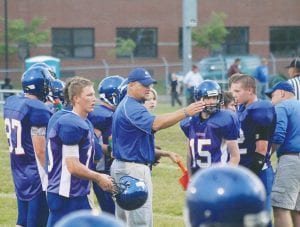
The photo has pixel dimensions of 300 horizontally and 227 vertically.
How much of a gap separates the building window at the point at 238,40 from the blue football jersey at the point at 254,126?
117 ft

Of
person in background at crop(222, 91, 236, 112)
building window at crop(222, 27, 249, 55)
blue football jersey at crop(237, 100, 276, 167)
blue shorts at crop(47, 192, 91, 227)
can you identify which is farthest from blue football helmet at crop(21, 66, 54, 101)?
building window at crop(222, 27, 249, 55)

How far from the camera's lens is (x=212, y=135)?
307 inches

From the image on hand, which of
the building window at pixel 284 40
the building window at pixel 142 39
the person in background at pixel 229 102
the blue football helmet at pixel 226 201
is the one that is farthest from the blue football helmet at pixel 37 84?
the building window at pixel 284 40

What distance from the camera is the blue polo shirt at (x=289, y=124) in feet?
27.9

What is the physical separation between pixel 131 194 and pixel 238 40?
1471 inches

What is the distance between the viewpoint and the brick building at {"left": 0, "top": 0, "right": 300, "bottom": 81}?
40.2 meters

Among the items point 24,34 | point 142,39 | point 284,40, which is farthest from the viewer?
point 284,40

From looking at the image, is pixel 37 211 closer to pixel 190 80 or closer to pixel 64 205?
pixel 64 205

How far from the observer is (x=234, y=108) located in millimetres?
8305

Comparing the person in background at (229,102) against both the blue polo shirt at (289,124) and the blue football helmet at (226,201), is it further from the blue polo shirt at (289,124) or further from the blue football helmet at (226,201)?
the blue football helmet at (226,201)

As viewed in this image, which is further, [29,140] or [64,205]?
[29,140]

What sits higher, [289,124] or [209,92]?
[209,92]

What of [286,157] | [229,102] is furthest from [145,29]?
[229,102]

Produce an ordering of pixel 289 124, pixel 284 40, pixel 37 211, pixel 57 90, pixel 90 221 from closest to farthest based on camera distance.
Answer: pixel 90 221 < pixel 37 211 < pixel 289 124 < pixel 57 90 < pixel 284 40
